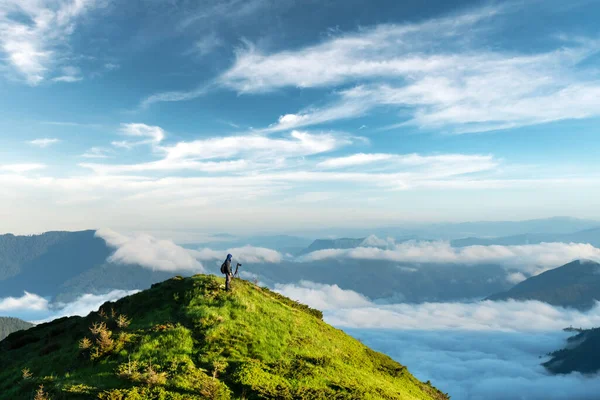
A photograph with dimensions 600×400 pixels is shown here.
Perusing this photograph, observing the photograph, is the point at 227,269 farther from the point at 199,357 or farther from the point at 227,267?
the point at 199,357

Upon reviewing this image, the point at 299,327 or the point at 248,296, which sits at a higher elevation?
the point at 248,296

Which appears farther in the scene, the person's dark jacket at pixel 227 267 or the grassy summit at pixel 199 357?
the person's dark jacket at pixel 227 267

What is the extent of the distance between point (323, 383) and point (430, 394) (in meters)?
13.5

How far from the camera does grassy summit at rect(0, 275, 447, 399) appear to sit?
17.5m

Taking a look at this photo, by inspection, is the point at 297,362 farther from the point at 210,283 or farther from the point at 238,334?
the point at 210,283

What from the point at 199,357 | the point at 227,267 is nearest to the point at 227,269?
the point at 227,267

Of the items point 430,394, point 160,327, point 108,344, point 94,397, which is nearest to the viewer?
point 94,397

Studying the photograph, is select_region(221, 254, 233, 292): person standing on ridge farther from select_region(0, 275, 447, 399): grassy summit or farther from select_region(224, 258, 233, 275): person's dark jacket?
select_region(0, 275, 447, 399): grassy summit

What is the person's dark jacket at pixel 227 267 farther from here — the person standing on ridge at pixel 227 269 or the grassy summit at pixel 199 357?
the grassy summit at pixel 199 357

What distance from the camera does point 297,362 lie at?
73.0 ft

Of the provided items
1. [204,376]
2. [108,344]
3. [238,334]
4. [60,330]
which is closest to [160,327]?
[108,344]

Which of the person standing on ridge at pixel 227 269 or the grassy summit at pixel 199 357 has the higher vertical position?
the person standing on ridge at pixel 227 269

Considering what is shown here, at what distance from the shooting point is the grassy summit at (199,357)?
57.5 feet

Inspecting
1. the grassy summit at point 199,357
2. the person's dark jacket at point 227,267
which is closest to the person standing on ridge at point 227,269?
the person's dark jacket at point 227,267
